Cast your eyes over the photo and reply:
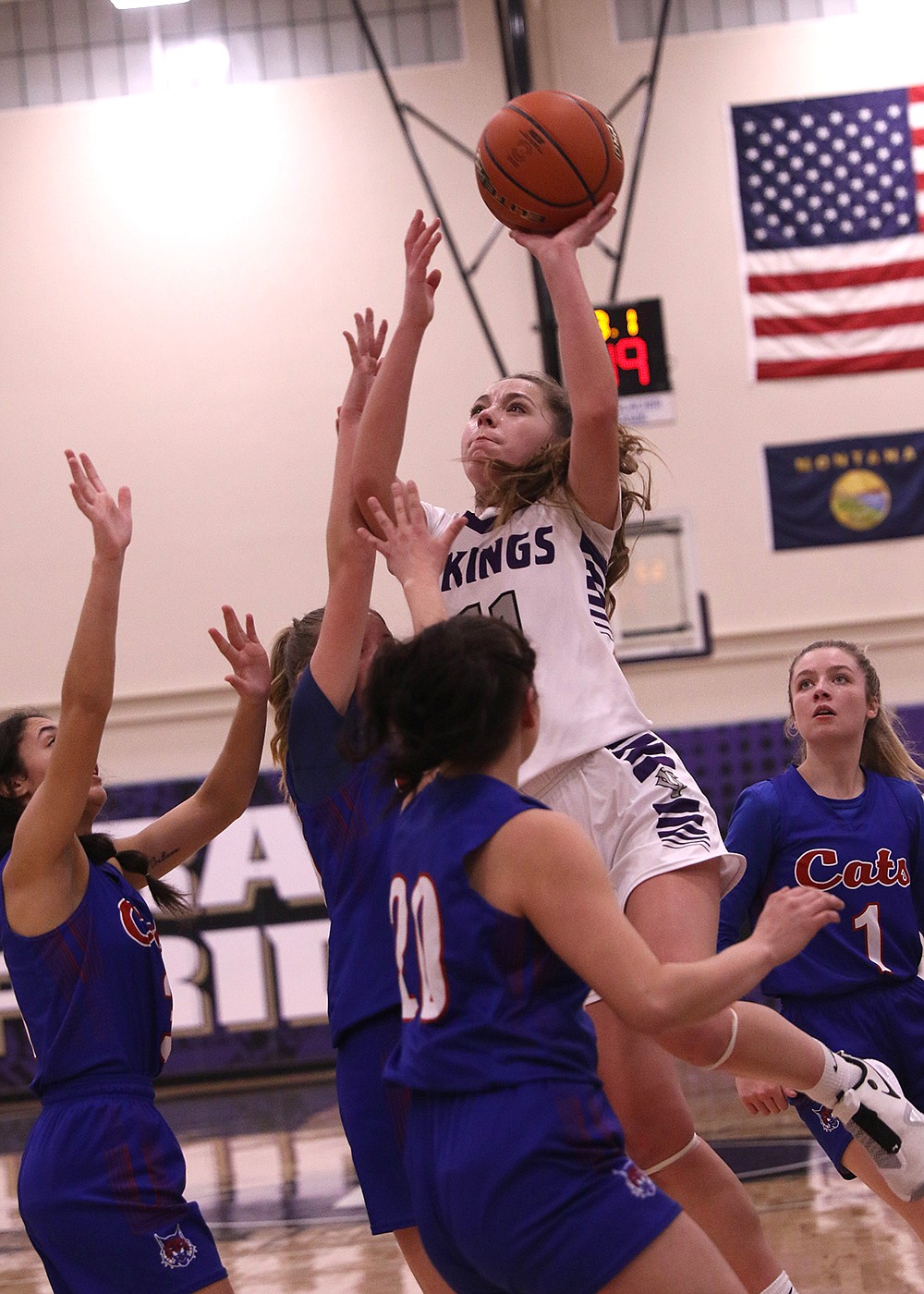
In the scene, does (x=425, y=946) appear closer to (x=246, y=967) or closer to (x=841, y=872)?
(x=841, y=872)

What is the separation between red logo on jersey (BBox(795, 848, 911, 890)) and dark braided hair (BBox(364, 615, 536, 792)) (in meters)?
1.78

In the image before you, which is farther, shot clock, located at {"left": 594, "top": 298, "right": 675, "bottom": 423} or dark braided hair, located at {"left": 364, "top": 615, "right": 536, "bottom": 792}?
shot clock, located at {"left": 594, "top": 298, "right": 675, "bottom": 423}

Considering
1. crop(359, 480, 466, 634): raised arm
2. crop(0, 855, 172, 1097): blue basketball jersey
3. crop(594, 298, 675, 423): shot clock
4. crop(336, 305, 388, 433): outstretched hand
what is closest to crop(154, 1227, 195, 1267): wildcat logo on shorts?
crop(0, 855, 172, 1097): blue basketball jersey

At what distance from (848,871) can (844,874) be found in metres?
0.02

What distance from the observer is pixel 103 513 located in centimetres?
309

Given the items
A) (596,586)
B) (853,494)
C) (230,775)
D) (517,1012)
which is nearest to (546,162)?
(596,586)

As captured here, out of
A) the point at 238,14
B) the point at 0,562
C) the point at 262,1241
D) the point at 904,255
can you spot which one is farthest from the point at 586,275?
the point at 262,1241

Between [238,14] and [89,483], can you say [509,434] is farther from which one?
A: [238,14]

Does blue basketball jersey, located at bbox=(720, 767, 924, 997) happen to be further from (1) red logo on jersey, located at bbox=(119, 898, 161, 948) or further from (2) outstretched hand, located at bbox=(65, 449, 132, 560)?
(2) outstretched hand, located at bbox=(65, 449, 132, 560)

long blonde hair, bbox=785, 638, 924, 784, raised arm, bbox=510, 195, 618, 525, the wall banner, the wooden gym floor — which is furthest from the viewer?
the wall banner

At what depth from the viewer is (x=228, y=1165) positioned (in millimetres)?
6859

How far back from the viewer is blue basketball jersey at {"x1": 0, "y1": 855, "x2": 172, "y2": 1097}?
2.92 m

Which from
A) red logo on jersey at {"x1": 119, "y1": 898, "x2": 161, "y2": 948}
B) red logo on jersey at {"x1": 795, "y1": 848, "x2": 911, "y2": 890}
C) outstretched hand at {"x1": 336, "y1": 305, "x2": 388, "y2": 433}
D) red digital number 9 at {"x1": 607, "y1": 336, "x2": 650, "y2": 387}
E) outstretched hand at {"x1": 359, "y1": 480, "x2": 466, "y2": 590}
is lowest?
red logo on jersey at {"x1": 795, "y1": 848, "x2": 911, "y2": 890}

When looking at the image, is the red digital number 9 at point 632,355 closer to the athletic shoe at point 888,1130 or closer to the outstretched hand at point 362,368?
the outstretched hand at point 362,368
